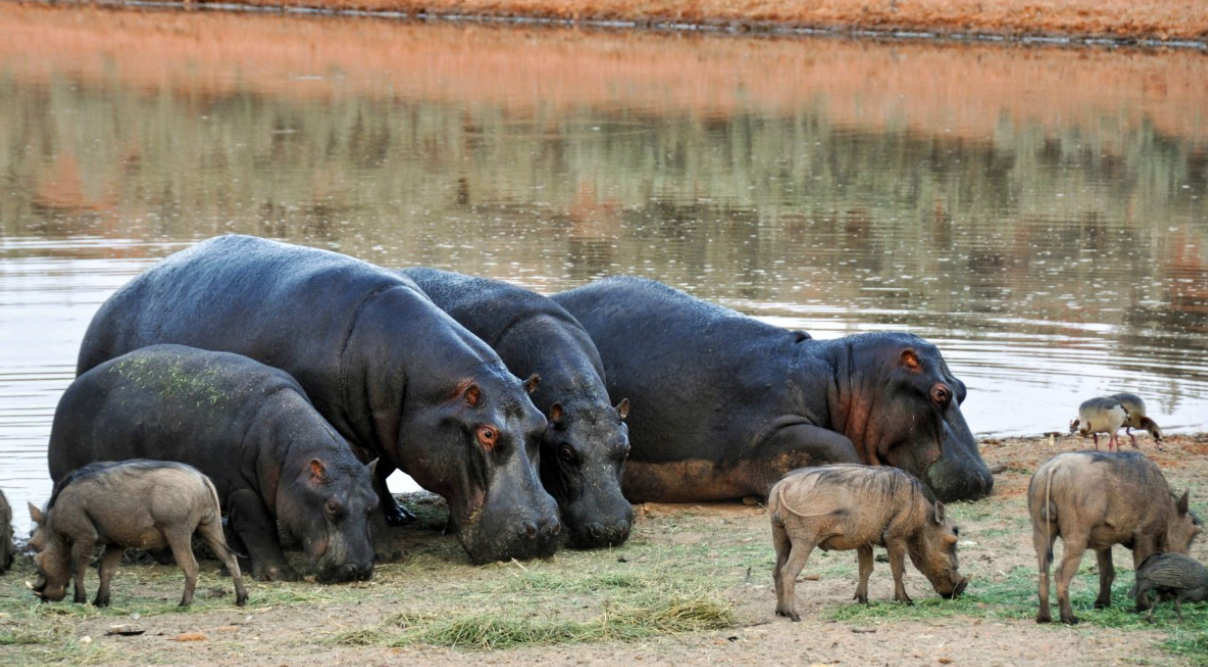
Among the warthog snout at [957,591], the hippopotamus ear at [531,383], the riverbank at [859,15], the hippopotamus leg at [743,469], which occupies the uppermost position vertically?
the riverbank at [859,15]

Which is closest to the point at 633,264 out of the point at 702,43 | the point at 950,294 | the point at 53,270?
the point at 950,294

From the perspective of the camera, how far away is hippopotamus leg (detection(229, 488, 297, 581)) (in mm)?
9328

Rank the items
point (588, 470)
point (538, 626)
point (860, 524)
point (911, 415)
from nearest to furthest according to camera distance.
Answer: point (538, 626), point (860, 524), point (588, 470), point (911, 415)

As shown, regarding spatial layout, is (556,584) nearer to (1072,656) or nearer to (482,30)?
(1072,656)

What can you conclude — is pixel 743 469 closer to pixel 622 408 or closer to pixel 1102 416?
pixel 622 408

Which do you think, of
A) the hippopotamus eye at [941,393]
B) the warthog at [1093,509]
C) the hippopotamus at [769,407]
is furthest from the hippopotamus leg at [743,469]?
the warthog at [1093,509]

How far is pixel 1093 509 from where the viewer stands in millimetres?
7594

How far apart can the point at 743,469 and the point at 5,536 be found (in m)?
4.59

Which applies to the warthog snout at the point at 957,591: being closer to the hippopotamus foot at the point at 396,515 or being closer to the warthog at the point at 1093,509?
the warthog at the point at 1093,509

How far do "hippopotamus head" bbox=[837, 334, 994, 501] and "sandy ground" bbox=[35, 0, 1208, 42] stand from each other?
146 ft

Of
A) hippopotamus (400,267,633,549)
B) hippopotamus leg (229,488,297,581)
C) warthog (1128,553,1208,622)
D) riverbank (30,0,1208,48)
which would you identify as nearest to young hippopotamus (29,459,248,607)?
hippopotamus leg (229,488,297,581)

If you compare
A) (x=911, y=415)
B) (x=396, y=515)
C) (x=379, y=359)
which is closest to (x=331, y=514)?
(x=379, y=359)

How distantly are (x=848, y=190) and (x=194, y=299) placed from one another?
17.8m

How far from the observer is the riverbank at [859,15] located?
53188mm
